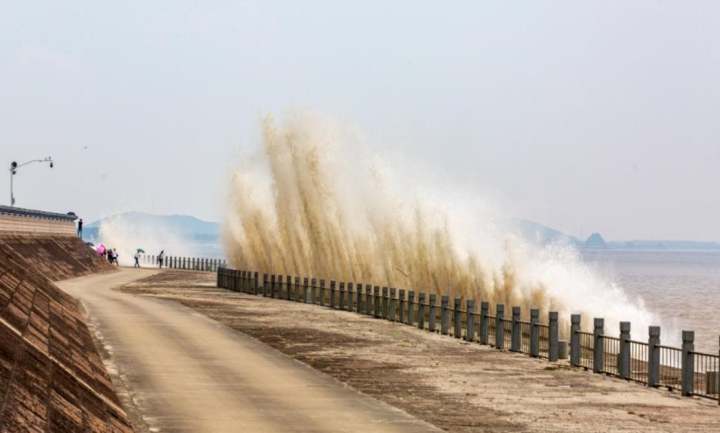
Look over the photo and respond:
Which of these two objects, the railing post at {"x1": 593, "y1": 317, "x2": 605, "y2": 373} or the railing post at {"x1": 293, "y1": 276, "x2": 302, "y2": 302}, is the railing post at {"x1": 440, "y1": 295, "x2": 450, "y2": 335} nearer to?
the railing post at {"x1": 593, "y1": 317, "x2": 605, "y2": 373}

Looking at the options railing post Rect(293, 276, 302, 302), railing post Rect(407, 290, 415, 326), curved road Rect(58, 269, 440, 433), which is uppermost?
railing post Rect(293, 276, 302, 302)

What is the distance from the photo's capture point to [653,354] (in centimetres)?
2675

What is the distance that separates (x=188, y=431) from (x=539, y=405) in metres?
7.37

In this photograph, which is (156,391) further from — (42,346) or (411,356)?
(411,356)

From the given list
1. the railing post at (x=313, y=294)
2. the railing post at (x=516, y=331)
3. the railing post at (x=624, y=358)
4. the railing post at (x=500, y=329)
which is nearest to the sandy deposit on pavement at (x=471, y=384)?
the railing post at (x=624, y=358)

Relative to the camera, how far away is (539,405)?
23438 millimetres

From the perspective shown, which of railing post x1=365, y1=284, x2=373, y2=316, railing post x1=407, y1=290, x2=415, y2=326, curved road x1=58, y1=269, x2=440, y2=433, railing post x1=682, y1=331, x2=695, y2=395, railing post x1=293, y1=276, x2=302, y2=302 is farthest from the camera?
railing post x1=293, y1=276, x2=302, y2=302

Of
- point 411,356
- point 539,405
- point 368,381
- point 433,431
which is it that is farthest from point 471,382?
point 433,431

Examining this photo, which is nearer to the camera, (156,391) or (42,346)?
(42,346)

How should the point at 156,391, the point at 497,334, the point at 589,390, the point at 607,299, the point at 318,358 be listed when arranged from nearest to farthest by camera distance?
the point at 156,391 < the point at 589,390 < the point at 318,358 < the point at 497,334 < the point at 607,299

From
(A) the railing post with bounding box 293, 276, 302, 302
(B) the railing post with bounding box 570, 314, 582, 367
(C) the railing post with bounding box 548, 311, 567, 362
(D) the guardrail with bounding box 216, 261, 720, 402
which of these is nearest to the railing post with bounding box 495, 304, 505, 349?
(D) the guardrail with bounding box 216, 261, 720, 402

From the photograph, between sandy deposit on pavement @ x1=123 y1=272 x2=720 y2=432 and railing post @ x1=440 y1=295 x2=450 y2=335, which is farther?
railing post @ x1=440 y1=295 x2=450 y2=335

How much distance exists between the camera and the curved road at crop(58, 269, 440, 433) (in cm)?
1962

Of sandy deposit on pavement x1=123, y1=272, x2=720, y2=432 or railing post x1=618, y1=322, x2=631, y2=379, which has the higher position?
railing post x1=618, y1=322, x2=631, y2=379
